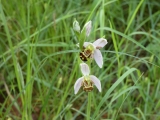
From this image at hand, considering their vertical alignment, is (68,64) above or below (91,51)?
above

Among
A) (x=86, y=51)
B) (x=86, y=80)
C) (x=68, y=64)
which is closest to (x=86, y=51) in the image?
(x=86, y=51)

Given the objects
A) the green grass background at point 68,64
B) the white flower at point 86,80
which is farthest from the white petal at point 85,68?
the green grass background at point 68,64

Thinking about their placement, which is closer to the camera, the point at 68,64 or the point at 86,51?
the point at 86,51

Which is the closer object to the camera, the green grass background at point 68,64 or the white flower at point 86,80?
the white flower at point 86,80

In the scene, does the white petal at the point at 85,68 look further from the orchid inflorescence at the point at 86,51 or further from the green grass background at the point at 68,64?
the green grass background at the point at 68,64

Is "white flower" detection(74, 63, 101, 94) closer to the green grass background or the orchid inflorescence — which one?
the orchid inflorescence

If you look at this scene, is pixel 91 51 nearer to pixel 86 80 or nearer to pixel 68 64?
pixel 86 80

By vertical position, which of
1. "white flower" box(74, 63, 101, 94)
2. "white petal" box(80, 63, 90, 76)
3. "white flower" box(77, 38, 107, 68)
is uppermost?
"white flower" box(77, 38, 107, 68)

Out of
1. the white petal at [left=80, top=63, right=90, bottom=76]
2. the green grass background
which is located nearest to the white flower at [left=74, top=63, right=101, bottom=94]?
the white petal at [left=80, top=63, right=90, bottom=76]

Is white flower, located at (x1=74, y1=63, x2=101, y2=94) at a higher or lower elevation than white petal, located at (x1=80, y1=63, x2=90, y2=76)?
lower

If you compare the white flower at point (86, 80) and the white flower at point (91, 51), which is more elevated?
the white flower at point (91, 51)

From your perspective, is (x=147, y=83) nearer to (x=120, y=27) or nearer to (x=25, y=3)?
(x=120, y=27)
